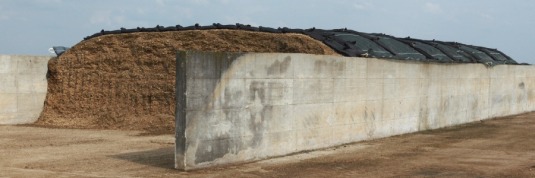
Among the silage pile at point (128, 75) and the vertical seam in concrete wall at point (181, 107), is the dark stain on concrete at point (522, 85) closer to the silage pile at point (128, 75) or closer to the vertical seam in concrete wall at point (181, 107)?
the silage pile at point (128, 75)

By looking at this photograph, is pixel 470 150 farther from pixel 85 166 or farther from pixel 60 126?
pixel 60 126

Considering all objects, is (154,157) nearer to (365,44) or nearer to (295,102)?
(295,102)

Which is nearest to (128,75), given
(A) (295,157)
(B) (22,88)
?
(B) (22,88)

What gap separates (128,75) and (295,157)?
33.2 ft

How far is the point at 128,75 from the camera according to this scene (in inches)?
851

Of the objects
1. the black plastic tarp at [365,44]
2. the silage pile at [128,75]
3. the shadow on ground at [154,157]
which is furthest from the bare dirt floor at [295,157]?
the black plastic tarp at [365,44]

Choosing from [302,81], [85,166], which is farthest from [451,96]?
[85,166]

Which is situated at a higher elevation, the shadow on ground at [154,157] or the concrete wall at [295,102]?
the concrete wall at [295,102]

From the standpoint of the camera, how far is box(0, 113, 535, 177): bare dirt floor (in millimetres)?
11359

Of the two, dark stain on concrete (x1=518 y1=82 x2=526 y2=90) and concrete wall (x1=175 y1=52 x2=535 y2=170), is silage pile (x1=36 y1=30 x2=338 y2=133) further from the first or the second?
dark stain on concrete (x1=518 y1=82 x2=526 y2=90)

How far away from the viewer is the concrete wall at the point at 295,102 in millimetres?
11312

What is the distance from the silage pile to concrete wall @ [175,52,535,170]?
11.7 ft

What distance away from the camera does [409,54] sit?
23547 millimetres

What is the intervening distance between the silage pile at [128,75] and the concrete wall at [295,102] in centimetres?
356
